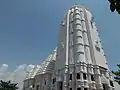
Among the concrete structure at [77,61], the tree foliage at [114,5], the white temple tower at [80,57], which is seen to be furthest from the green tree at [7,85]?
the tree foliage at [114,5]

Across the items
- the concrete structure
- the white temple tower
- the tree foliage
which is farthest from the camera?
the concrete structure

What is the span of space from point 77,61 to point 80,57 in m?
1.19

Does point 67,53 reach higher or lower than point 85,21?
lower

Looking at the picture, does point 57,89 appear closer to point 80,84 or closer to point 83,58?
point 80,84

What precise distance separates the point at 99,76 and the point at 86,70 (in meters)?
3.23

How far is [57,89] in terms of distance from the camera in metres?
44.9

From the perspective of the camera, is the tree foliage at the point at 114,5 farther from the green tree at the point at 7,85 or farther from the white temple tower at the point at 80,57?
the green tree at the point at 7,85

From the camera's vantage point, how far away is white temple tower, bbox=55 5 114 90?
4306cm

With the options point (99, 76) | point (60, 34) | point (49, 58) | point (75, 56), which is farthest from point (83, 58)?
point (49, 58)

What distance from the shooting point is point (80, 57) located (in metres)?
45.2

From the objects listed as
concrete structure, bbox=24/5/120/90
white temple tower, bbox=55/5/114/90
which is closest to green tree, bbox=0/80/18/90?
concrete structure, bbox=24/5/120/90

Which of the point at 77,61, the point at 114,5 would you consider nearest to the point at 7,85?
the point at 77,61

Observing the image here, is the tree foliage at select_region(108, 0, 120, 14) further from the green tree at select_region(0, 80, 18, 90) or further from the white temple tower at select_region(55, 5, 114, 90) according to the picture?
the green tree at select_region(0, 80, 18, 90)

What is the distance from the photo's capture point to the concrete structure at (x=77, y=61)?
43.4 meters
